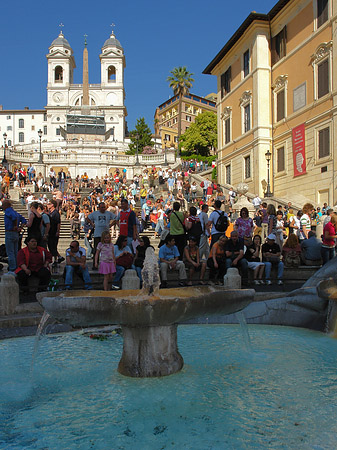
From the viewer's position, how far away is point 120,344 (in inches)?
252

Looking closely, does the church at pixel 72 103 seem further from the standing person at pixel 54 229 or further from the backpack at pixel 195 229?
the backpack at pixel 195 229

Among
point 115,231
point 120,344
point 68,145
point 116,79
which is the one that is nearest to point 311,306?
point 120,344

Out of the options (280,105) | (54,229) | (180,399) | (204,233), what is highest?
(280,105)

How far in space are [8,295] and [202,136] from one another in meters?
63.9

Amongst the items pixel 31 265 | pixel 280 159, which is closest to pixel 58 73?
pixel 280 159

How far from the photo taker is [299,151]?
2492cm

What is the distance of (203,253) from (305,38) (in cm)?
1775

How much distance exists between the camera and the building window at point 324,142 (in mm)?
22359

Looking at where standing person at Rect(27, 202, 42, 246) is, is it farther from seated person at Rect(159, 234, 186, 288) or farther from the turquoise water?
the turquoise water

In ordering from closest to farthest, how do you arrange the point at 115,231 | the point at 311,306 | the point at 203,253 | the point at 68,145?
1. the point at 311,306
2. the point at 203,253
3. the point at 115,231
4. the point at 68,145

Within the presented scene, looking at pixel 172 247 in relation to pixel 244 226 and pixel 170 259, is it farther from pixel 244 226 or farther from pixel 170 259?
pixel 244 226

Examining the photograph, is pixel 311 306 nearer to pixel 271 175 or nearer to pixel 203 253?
pixel 203 253

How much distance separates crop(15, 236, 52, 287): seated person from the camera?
27.6 feet

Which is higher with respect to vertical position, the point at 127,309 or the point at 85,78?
the point at 85,78
